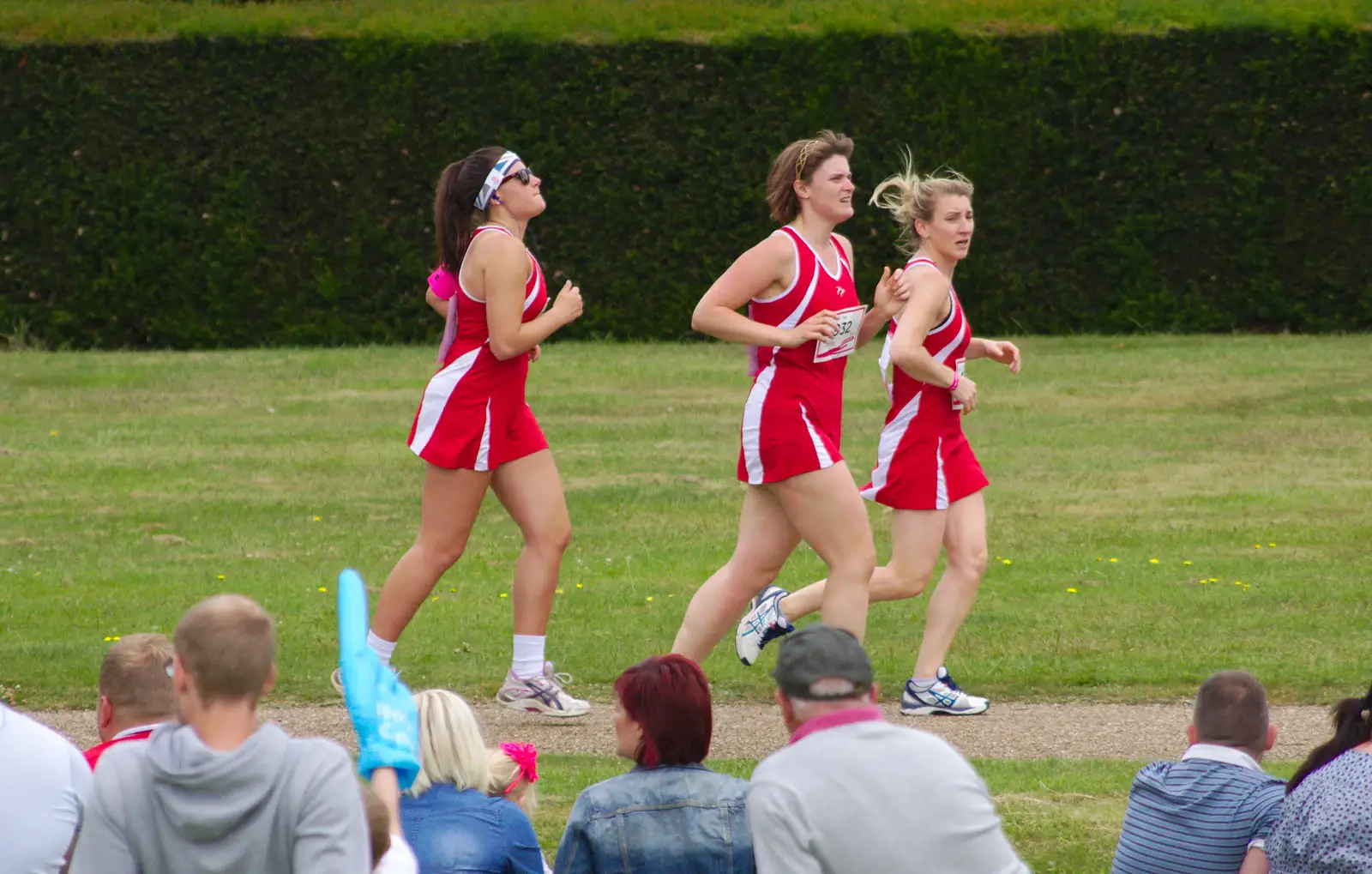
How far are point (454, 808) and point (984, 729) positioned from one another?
3141 millimetres

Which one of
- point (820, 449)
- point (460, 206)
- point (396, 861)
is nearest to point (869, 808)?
point (396, 861)

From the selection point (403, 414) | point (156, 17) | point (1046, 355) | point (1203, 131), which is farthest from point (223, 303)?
point (1203, 131)

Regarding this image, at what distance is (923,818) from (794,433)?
3061mm

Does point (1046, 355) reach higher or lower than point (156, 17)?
lower

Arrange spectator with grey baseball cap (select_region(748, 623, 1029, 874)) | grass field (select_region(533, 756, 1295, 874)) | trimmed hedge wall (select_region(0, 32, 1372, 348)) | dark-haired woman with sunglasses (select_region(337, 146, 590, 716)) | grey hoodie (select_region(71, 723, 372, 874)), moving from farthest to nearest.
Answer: trimmed hedge wall (select_region(0, 32, 1372, 348)) < dark-haired woman with sunglasses (select_region(337, 146, 590, 716)) < grass field (select_region(533, 756, 1295, 874)) < spectator with grey baseball cap (select_region(748, 623, 1029, 874)) < grey hoodie (select_region(71, 723, 372, 874))

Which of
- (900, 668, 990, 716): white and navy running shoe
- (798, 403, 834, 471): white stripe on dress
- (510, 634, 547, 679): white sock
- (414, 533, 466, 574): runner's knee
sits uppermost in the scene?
(798, 403, 834, 471): white stripe on dress

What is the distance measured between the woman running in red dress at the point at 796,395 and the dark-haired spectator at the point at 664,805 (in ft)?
7.86

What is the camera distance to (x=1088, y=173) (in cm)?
1956

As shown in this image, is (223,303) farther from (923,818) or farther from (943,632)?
(923,818)

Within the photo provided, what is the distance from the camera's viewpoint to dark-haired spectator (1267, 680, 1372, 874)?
3.79 m

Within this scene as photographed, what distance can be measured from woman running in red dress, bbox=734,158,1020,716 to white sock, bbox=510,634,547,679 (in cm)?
75

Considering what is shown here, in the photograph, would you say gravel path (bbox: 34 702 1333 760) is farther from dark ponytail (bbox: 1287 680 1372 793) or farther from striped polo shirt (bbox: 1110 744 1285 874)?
dark ponytail (bbox: 1287 680 1372 793)

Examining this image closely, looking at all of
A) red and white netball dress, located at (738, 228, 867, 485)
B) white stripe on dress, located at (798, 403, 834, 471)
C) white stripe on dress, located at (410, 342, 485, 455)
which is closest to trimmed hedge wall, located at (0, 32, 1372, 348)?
white stripe on dress, located at (410, 342, 485, 455)

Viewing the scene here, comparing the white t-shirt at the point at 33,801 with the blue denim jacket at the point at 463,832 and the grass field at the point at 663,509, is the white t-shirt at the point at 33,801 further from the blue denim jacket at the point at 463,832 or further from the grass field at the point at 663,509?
the grass field at the point at 663,509
